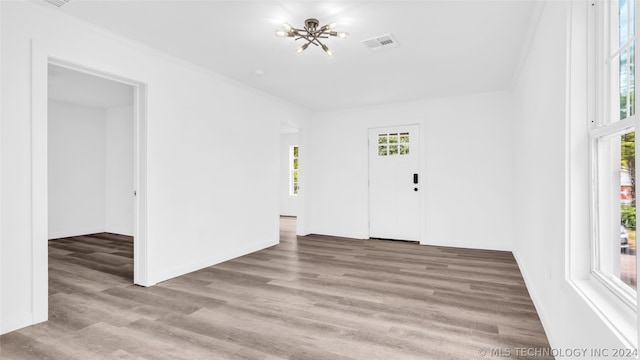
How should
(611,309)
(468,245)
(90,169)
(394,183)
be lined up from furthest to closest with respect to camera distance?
(90,169) → (394,183) → (468,245) → (611,309)

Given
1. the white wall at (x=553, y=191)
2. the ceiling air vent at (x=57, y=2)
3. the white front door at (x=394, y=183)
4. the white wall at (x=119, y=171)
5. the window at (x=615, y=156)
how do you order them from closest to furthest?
the window at (x=615, y=156), the white wall at (x=553, y=191), the ceiling air vent at (x=57, y=2), the white front door at (x=394, y=183), the white wall at (x=119, y=171)

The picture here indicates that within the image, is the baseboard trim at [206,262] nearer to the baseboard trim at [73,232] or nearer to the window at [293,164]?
the baseboard trim at [73,232]

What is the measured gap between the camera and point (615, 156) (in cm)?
152

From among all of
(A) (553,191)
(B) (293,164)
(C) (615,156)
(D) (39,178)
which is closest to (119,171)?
(D) (39,178)

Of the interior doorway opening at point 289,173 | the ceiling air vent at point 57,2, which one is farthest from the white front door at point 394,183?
the ceiling air vent at point 57,2

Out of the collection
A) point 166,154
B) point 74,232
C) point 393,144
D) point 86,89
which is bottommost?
point 74,232

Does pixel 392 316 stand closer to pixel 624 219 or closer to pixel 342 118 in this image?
pixel 624 219

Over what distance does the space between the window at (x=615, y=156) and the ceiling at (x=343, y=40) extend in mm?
1271

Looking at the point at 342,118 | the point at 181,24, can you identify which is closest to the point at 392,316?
→ the point at 181,24

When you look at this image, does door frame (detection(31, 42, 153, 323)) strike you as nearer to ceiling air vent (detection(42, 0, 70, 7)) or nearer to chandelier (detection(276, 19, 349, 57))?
ceiling air vent (detection(42, 0, 70, 7))

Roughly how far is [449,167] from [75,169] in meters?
7.10

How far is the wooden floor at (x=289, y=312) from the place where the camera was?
218cm

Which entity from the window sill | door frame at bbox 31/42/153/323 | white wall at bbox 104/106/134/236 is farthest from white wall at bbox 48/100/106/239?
the window sill

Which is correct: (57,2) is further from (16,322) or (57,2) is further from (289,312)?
(289,312)
